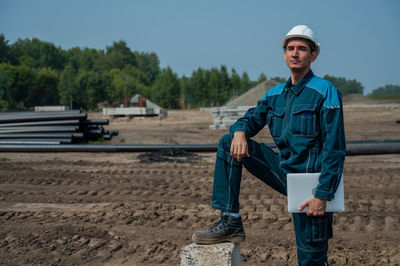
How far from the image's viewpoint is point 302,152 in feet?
8.32

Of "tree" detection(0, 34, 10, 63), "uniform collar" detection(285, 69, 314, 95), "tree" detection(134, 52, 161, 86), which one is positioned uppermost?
"tree" detection(134, 52, 161, 86)

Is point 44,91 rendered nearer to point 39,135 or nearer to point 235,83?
point 235,83

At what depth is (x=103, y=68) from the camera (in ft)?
369

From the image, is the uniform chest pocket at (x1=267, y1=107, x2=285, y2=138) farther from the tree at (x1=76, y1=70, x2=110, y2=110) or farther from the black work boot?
the tree at (x1=76, y1=70, x2=110, y2=110)

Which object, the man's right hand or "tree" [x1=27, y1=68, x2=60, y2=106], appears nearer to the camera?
the man's right hand

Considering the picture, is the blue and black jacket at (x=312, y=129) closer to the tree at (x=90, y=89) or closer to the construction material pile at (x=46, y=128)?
the construction material pile at (x=46, y=128)

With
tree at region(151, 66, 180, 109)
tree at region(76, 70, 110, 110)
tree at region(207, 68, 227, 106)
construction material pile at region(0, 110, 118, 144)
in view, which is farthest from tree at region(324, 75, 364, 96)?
construction material pile at region(0, 110, 118, 144)

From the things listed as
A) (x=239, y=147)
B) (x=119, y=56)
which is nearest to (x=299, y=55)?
(x=239, y=147)

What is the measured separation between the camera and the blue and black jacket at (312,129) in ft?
7.86

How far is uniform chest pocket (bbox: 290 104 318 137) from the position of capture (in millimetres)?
2506

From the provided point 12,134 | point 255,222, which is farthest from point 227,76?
point 255,222

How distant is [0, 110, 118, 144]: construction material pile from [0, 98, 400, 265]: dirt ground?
3631mm

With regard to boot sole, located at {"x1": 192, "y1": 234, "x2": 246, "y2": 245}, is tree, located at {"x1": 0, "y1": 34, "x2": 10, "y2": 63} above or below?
above

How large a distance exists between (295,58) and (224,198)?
3.81 feet
